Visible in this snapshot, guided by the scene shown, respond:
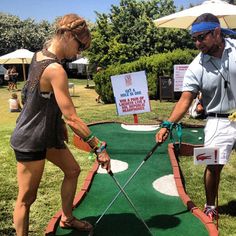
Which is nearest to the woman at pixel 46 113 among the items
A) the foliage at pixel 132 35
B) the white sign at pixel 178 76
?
the white sign at pixel 178 76

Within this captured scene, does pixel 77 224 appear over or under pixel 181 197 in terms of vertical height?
over

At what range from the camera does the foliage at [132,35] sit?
23.4 metres

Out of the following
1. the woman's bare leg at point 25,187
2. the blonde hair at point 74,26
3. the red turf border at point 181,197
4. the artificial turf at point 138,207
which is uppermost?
the blonde hair at point 74,26

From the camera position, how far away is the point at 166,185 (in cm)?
504

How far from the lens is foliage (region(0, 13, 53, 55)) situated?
38.8 m

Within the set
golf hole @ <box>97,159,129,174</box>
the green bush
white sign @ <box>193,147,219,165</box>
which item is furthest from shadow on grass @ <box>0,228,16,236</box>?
the green bush

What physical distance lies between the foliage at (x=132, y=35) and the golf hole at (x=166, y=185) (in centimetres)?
1850

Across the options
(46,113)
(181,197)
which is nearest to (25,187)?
(46,113)

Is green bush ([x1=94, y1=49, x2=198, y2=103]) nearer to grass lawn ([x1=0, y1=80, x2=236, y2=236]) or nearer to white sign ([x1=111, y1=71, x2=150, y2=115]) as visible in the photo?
white sign ([x1=111, y1=71, x2=150, y2=115])

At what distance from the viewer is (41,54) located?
304cm

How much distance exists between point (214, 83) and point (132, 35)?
20849mm

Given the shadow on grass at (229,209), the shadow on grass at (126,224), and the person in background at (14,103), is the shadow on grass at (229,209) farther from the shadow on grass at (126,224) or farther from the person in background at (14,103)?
the person in background at (14,103)

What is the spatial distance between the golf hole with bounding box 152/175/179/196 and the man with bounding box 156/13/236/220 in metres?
1.13

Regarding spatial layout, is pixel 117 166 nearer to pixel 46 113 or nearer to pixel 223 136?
pixel 223 136
